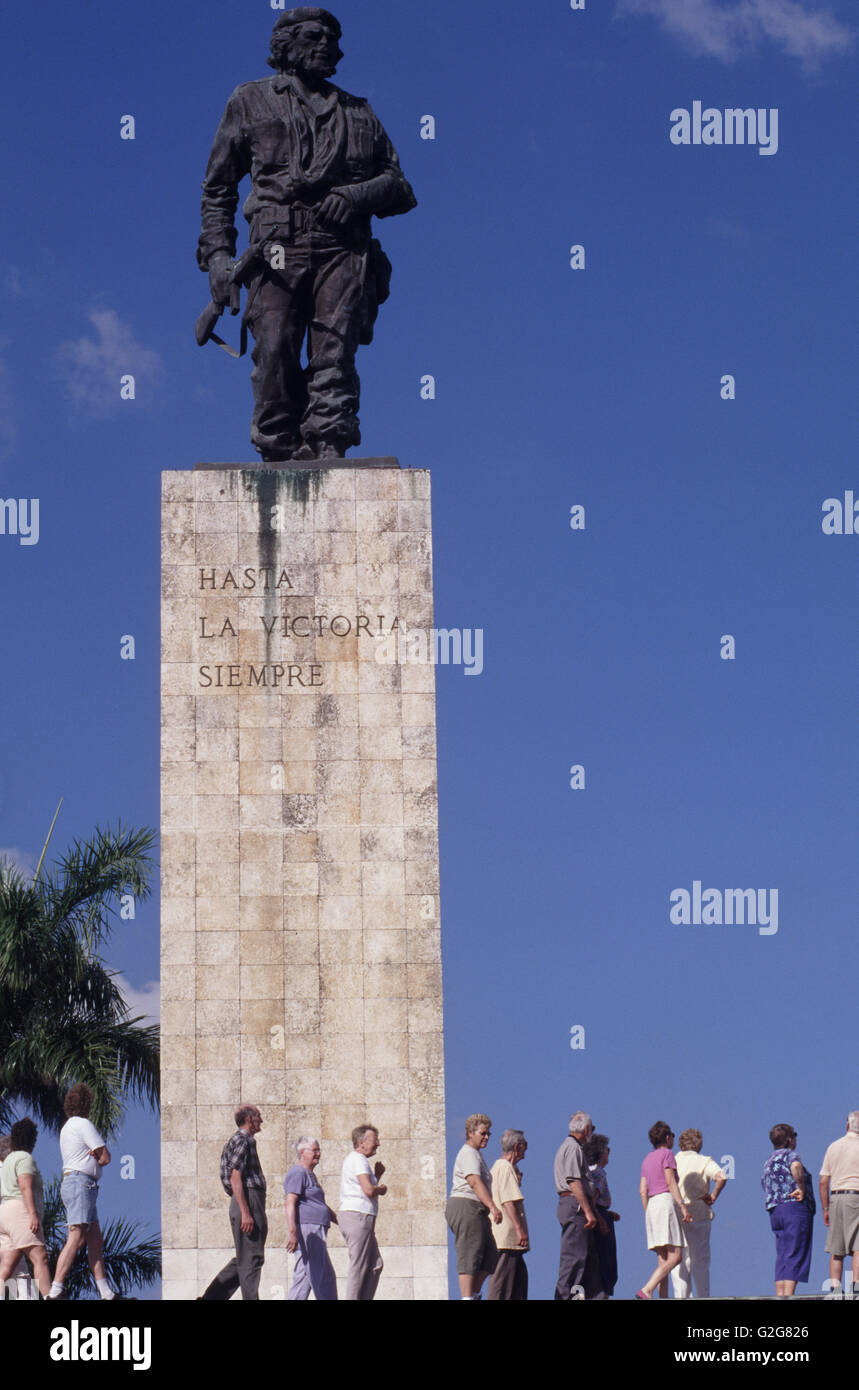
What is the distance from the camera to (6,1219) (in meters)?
22.3

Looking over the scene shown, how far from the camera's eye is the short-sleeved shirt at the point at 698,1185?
79.3 ft

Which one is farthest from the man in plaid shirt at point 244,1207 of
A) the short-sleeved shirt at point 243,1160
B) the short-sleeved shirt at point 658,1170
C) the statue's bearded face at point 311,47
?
the statue's bearded face at point 311,47

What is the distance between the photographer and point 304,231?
92.5 feet

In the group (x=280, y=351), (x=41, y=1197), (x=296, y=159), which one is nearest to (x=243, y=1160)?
(x=41, y=1197)

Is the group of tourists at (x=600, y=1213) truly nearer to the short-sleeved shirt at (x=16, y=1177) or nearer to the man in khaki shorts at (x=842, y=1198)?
the man in khaki shorts at (x=842, y=1198)

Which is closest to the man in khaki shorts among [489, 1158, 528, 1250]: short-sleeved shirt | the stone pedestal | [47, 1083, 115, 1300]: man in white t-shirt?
[489, 1158, 528, 1250]: short-sleeved shirt

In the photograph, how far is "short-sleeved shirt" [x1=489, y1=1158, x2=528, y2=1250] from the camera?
23.4 metres

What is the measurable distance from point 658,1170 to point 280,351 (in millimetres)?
10277

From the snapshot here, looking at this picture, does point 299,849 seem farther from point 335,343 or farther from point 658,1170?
point 335,343

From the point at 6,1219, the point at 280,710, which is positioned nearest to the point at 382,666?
the point at 280,710

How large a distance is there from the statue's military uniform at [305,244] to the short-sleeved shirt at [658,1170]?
896cm

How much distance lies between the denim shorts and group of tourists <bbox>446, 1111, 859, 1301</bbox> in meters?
3.47

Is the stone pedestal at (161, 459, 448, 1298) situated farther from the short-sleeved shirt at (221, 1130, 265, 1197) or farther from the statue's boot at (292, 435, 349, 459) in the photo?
the short-sleeved shirt at (221, 1130, 265, 1197)
